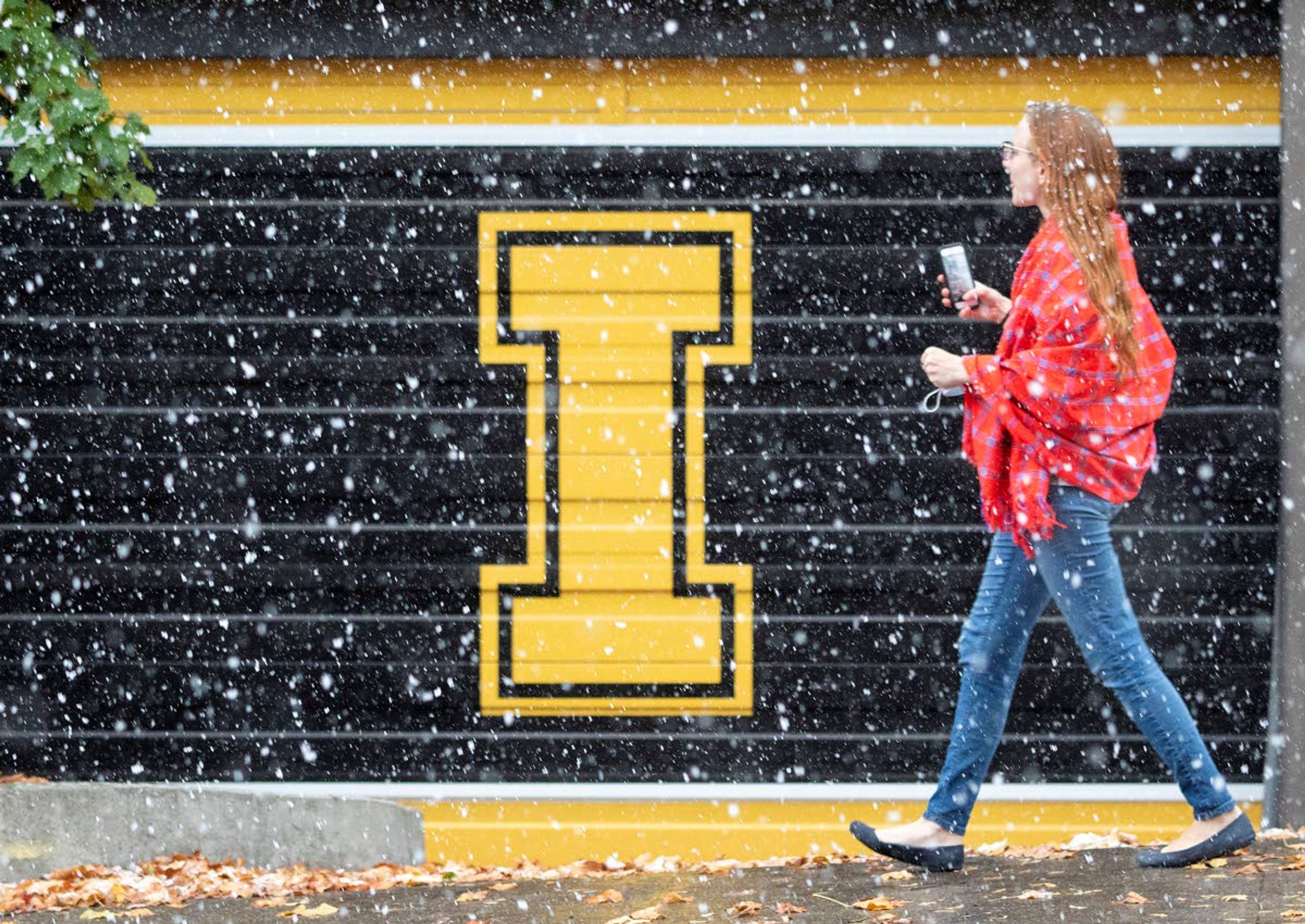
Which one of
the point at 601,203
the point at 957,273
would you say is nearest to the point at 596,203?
the point at 601,203

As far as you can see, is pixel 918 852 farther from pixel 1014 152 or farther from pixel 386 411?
pixel 386 411

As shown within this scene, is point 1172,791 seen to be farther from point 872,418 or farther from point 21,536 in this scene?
point 21,536

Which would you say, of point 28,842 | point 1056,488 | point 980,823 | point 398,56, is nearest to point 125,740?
point 28,842

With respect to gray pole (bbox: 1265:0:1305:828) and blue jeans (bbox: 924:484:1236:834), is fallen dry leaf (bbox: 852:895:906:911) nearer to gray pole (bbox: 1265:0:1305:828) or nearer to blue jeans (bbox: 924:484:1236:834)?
blue jeans (bbox: 924:484:1236:834)

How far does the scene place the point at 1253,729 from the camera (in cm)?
609

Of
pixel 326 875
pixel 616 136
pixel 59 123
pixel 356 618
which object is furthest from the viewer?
pixel 356 618

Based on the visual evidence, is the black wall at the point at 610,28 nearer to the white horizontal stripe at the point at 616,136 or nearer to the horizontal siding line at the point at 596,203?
the white horizontal stripe at the point at 616,136

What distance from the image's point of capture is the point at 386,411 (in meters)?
6.18

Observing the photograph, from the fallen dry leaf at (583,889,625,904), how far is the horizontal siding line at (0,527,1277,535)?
204cm

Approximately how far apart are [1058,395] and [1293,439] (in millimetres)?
2449

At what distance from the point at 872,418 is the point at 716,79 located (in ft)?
5.06

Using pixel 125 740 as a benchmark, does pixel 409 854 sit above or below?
below

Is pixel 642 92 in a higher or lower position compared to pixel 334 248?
higher

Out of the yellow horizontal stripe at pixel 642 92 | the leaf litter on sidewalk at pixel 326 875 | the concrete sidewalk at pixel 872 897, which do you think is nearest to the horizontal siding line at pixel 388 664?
the leaf litter on sidewalk at pixel 326 875
